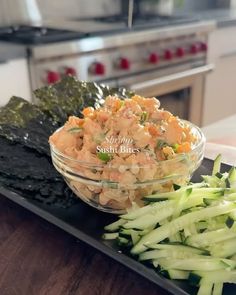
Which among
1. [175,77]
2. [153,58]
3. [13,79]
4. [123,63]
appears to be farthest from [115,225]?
[175,77]

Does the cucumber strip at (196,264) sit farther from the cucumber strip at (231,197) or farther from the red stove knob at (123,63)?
the red stove knob at (123,63)

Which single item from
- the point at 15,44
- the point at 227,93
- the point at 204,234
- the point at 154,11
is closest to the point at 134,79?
the point at 15,44

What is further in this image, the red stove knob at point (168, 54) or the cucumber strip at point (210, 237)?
the red stove knob at point (168, 54)

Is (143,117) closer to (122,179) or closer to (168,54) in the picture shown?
(122,179)

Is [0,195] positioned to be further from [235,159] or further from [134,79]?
[134,79]

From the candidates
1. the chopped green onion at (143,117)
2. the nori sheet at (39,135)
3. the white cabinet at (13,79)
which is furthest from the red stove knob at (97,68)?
the chopped green onion at (143,117)

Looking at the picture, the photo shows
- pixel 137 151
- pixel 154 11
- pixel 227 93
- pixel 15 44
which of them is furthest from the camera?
pixel 227 93

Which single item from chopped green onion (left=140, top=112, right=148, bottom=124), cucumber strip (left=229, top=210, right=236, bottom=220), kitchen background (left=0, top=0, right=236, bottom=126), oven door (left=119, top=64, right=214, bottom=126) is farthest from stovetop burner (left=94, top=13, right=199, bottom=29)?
cucumber strip (left=229, top=210, right=236, bottom=220)

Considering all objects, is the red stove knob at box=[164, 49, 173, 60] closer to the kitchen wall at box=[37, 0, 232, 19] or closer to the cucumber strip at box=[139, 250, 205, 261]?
the kitchen wall at box=[37, 0, 232, 19]
